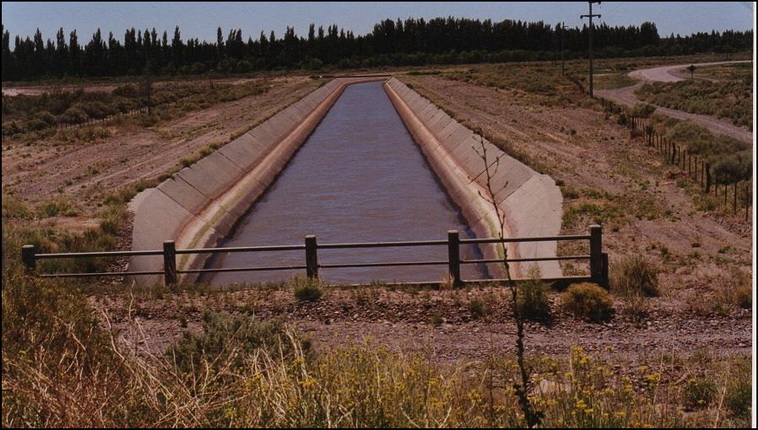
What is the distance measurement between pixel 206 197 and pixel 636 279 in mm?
19433

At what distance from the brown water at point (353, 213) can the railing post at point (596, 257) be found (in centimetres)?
509

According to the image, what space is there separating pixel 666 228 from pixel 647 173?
986cm

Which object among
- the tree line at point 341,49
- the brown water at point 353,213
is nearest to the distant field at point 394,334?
the brown water at point 353,213

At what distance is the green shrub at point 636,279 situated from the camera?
1633cm

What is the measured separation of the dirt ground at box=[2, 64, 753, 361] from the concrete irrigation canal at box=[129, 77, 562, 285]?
1.50 meters

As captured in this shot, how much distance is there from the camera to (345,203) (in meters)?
35.3

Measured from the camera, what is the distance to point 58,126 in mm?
63750

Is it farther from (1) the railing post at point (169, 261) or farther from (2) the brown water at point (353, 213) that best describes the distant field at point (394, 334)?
(2) the brown water at point (353, 213)

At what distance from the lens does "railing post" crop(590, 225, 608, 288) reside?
54.7ft

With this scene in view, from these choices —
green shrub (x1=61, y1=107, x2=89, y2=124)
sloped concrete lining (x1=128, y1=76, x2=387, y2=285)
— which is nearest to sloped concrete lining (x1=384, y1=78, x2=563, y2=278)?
sloped concrete lining (x1=128, y1=76, x2=387, y2=285)

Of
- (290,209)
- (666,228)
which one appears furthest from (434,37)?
(666,228)

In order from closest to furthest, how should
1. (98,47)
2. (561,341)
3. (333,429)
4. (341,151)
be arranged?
(333,429) < (561,341) < (341,151) < (98,47)

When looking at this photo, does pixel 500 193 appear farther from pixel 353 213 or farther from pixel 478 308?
pixel 478 308

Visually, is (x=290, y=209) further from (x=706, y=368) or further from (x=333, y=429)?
(x=333, y=429)
